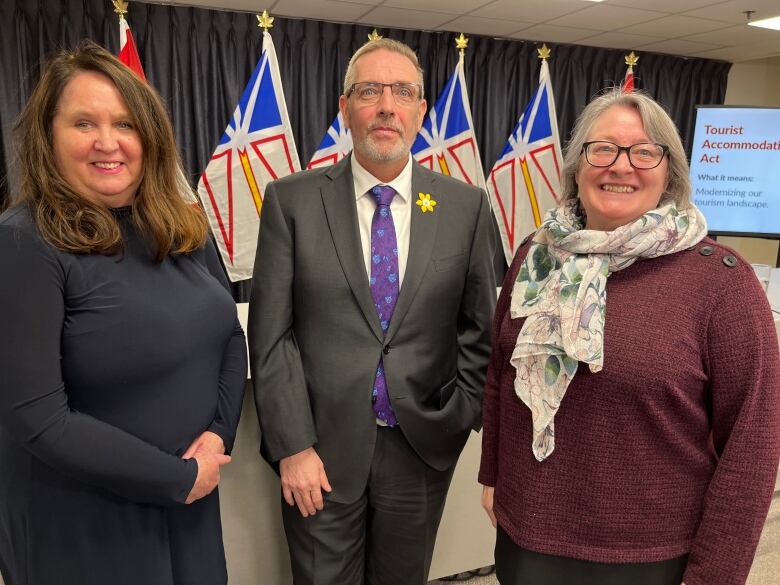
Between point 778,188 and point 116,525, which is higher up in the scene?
point 778,188

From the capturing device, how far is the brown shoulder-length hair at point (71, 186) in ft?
3.29

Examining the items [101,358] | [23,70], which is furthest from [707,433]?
[23,70]

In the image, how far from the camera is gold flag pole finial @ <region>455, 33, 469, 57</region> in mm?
4391

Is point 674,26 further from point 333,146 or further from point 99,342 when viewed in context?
point 99,342

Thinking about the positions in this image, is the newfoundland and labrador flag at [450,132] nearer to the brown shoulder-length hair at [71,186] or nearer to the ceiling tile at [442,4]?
the ceiling tile at [442,4]

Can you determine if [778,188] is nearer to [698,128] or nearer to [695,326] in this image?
[698,128]

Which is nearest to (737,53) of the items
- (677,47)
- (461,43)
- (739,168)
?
(677,47)

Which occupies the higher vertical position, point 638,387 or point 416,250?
point 416,250

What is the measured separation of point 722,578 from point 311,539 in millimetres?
862

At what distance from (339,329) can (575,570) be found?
68 cm

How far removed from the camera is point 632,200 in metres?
1.12

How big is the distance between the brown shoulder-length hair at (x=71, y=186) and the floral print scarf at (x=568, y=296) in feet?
2.36

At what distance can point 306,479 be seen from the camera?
1351mm

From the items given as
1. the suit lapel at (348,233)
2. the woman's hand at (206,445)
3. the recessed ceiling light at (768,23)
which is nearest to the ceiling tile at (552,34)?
the recessed ceiling light at (768,23)
